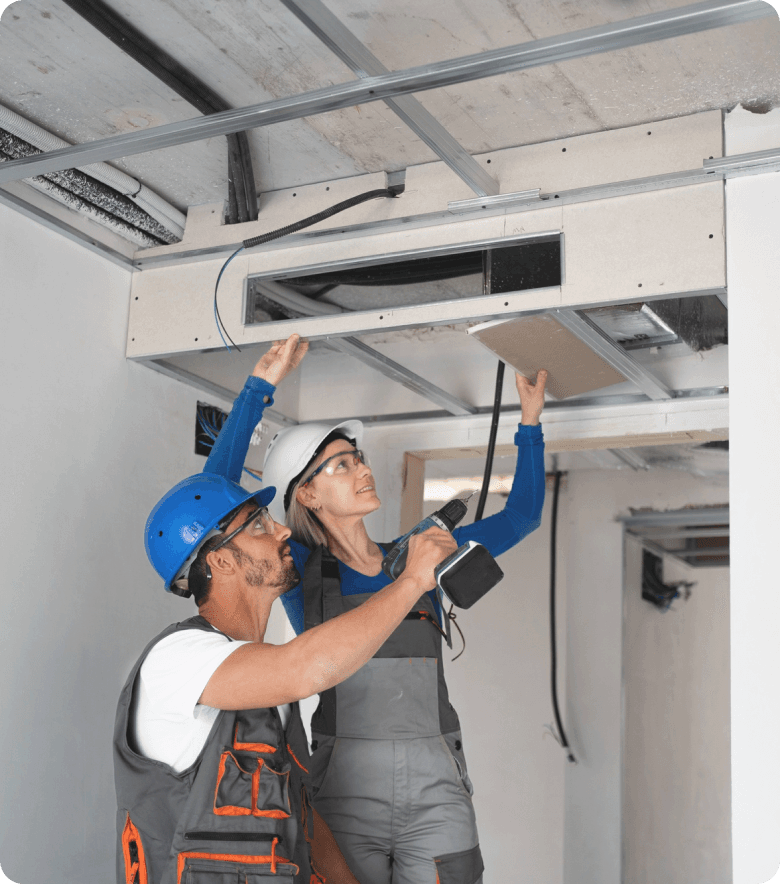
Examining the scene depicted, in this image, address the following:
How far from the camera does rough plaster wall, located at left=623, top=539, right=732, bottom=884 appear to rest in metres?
5.35

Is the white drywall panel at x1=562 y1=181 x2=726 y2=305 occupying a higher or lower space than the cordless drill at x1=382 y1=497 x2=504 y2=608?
higher

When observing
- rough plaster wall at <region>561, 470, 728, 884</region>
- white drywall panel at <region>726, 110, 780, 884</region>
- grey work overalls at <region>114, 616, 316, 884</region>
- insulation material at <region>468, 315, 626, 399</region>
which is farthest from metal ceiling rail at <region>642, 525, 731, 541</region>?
grey work overalls at <region>114, 616, 316, 884</region>

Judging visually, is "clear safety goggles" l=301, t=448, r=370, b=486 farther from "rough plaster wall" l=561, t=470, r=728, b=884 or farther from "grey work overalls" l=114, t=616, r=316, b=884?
"rough plaster wall" l=561, t=470, r=728, b=884

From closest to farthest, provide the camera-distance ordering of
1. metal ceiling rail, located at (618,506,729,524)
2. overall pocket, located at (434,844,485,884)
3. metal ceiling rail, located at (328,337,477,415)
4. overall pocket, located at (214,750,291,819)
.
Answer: overall pocket, located at (214,750,291,819), overall pocket, located at (434,844,485,884), metal ceiling rail, located at (328,337,477,415), metal ceiling rail, located at (618,506,729,524)

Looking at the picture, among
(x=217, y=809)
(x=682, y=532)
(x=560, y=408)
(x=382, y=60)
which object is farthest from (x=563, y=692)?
(x=382, y=60)

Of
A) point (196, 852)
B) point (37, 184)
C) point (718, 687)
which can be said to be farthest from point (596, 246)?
point (718, 687)

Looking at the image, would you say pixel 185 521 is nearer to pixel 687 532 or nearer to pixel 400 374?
pixel 400 374

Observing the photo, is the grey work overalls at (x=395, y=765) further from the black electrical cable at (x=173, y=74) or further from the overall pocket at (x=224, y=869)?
the black electrical cable at (x=173, y=74)

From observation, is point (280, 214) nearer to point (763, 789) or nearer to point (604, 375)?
point (604, 375)

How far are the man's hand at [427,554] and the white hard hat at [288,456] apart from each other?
49cm

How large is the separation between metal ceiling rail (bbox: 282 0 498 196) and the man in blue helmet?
801mm

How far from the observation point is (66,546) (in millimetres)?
2395

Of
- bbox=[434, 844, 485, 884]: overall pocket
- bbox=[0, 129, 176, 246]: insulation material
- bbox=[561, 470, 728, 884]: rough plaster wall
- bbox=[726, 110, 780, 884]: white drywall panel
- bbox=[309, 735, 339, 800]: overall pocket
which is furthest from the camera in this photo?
bbox=[561, 470, 728, 884]: rough plaster wall

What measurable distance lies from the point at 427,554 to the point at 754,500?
0.65 metres
